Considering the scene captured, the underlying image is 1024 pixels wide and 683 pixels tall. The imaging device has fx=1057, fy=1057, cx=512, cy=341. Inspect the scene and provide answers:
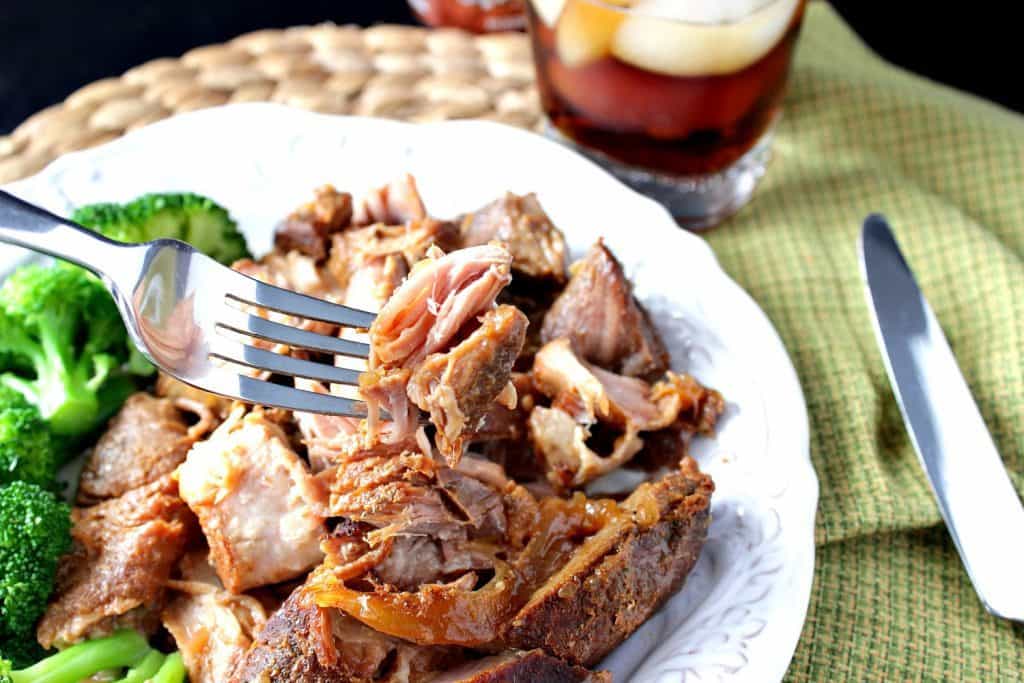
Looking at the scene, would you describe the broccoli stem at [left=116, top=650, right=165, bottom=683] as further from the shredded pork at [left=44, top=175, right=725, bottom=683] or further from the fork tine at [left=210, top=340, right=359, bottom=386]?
the fork tine at [left=210, top=340, right=359, bottom=386]

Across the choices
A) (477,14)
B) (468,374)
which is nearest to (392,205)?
(468,374)

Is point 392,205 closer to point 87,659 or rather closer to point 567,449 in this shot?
point 567,449

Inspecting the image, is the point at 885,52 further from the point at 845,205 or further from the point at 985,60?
the point at 845,205

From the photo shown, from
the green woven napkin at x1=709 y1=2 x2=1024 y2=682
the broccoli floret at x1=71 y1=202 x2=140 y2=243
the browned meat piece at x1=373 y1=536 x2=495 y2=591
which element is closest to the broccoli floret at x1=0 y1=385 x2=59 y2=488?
the broccoli floret at x1=71 y1=202 x2=140 y2=243

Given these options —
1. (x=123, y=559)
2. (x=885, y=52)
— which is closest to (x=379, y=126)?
(x=123, y=559)

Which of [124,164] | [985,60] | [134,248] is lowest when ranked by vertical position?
[985,60]

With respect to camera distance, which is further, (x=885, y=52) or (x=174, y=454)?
(x=885, y=52)
